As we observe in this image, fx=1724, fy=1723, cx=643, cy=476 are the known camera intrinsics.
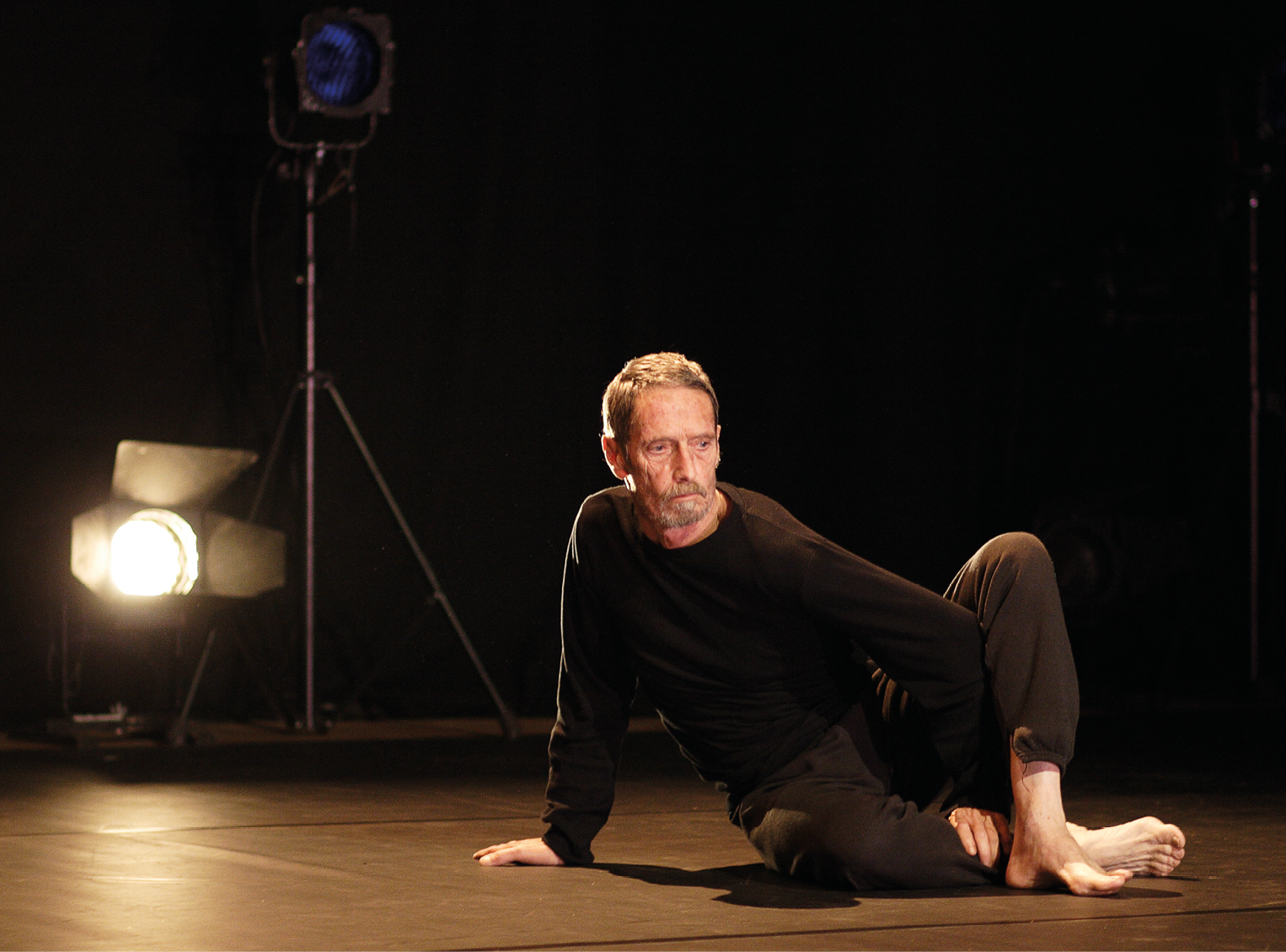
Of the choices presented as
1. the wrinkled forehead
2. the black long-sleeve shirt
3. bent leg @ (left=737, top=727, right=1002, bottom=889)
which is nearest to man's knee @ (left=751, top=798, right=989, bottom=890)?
bent leg @ (left=737, top=727, right=1002, bottom=889)

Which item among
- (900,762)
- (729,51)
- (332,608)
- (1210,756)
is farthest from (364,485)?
(900,762)

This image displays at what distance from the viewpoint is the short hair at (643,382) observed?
227 cm

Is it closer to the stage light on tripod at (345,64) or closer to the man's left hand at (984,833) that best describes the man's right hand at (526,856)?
the man's left hand at (984,833)

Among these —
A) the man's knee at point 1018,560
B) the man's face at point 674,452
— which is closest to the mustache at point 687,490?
the man's face at point 674,452

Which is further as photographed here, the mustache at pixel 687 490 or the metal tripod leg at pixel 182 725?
the metal tripod leg at pixel 182 725

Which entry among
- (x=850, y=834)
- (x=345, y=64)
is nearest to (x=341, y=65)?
(x=345, y=64)

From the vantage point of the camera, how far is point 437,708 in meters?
4.95

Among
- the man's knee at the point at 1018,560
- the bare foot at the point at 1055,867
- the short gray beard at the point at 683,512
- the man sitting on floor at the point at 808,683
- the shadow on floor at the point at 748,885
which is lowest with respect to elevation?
the shadow on floor at the point at 748,885

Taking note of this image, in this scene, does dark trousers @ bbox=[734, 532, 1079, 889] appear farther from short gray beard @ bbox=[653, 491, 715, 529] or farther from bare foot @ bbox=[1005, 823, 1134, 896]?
short gray beard @ bbox=[653, 491, 715, 529]

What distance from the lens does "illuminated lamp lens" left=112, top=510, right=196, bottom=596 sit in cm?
414

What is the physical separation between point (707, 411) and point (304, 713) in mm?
2577

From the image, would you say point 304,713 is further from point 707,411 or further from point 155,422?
point 707,411

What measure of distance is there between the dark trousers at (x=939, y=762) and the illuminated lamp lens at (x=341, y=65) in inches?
100

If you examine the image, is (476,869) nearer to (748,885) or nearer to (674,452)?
(748,885)
